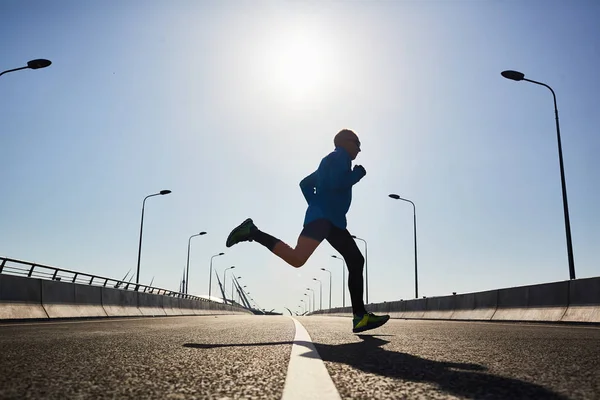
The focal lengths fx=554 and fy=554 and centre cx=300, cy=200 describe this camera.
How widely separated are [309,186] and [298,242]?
74 centimetres

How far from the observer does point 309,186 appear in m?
6.94

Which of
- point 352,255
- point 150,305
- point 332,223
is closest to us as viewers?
point 332,223

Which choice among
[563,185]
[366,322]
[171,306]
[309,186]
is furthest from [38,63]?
[563,185]

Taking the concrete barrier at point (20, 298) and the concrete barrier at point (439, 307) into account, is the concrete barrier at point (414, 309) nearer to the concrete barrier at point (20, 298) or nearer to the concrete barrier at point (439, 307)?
the concrete barrier at point (439, 307)

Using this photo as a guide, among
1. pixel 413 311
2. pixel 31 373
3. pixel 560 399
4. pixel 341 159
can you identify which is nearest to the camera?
pixel 560 399

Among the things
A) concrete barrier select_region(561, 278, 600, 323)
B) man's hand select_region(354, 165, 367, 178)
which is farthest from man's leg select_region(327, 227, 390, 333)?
concrete barrier select_region(561, 278, 600, 323)

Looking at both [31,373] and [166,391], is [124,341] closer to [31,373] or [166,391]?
[31,373]

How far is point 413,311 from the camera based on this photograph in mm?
24062

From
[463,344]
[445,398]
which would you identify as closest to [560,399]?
[445,398]

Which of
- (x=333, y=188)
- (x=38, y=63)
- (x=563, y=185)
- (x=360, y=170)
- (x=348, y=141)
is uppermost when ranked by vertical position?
(x=38, y=63)

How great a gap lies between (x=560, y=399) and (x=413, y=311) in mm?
22607

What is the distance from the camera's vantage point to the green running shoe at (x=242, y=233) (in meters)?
6.95

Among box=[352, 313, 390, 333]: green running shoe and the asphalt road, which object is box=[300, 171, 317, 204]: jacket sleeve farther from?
the asphalt road

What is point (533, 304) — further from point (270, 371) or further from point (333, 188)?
point (270, 371)
